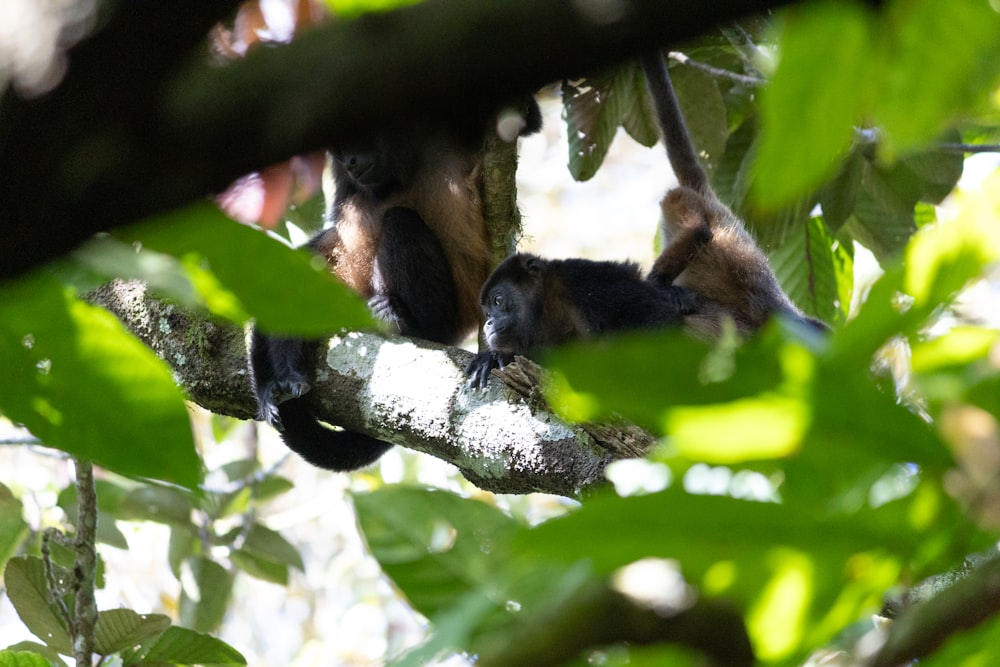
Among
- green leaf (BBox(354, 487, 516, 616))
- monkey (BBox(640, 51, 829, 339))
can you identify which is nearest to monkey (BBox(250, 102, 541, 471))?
monkey (BBox(640, 51, 829, 339))

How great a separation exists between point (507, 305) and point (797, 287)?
1392mm

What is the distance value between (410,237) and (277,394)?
3.64 ft

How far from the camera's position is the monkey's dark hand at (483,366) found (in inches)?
108

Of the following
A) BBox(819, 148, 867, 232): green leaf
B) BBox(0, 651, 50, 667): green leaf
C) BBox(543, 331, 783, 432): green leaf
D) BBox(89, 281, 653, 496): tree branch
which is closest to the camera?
BBox(543, 331, 783, 432): green leaf

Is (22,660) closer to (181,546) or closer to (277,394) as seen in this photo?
(277,394)

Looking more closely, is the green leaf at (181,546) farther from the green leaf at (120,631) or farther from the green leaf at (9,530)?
the green leaf at (120,631)

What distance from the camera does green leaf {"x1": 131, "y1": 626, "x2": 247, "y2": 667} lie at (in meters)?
2.22

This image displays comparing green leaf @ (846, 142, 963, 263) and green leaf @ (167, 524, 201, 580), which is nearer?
green leaf @ (846, 142, 963, 263)

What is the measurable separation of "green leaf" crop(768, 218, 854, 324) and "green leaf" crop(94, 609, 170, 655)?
10.1 feet

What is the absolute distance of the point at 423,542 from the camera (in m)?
0.74

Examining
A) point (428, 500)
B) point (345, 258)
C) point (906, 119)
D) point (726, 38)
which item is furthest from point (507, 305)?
point (906, 119)

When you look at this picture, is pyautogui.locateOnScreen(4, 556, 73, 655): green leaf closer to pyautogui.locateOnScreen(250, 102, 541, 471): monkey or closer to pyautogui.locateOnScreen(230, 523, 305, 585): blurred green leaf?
pyautogui.locateOnScreen(250, 102, 541, 471): monkey

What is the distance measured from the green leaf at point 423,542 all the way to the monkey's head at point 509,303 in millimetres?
3405

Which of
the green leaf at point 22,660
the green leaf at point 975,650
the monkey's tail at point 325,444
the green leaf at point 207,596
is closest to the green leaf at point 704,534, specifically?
the green leaf at point 975,650
